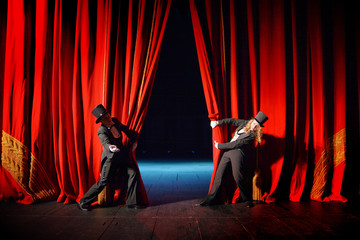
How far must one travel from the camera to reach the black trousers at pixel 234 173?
2812 mm

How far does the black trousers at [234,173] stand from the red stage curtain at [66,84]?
1.25 metres

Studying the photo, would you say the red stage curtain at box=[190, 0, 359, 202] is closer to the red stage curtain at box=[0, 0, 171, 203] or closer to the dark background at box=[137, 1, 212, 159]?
the red stage curtain at box=[0, 0, 171, 203]

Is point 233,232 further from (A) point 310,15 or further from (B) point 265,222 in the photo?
(A) point 310,15

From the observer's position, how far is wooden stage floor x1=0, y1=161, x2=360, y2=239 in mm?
2082

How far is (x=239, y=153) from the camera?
9.43ft

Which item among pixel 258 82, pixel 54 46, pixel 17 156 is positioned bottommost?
pixel 17 156

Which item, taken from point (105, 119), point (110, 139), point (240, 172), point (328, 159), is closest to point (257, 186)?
point (240, 172)

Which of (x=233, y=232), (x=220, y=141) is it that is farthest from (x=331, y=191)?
(x=233, y=232)

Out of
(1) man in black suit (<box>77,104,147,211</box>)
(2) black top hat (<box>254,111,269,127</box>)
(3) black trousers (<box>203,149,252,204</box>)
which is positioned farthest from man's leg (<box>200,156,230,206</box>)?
(1) man in black suit (<box>77,104,147,211</box>)

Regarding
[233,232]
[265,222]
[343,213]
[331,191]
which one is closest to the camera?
[233,232]

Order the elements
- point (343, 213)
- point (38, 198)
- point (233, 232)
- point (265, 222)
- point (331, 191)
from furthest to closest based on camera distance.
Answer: point (331, 191) < point (38, 198) < point (343, 213) < point (265, 222) < point (233, 232)

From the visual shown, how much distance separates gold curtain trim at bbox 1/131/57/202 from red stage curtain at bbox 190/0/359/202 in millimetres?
2534

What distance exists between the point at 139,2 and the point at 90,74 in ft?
4.06

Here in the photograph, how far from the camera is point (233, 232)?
6.99ft
